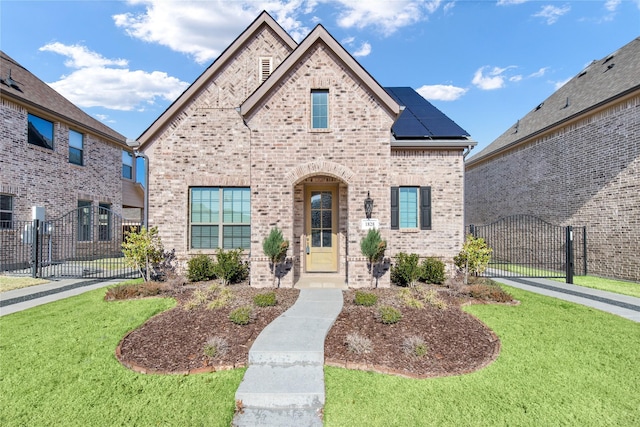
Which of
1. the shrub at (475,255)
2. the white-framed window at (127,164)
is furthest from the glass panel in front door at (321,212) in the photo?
the white-framed window at (127,164)

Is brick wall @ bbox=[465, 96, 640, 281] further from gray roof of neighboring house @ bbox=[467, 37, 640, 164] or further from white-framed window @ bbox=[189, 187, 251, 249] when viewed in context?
white-framed window @ bbox=[189, 187, 251, 249]

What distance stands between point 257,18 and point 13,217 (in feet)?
41.8

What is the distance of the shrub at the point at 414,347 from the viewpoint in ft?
15.3

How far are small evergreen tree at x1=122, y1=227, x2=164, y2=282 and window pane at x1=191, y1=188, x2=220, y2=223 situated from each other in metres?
1.37

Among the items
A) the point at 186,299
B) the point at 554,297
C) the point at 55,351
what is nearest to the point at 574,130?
the point at 554,297

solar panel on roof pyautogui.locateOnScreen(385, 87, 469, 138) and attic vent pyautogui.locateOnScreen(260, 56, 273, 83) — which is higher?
attic vent pyautogui.locateOnScreen(260, 56, 273, 83)

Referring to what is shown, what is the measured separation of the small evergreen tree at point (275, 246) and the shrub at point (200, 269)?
2468 mm

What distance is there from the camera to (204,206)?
34.5ft

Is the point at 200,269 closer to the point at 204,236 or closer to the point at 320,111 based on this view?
the point at 204,236

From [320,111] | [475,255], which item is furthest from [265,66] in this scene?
[475,255]

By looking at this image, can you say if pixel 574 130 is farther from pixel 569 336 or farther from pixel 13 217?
pixel 13 217

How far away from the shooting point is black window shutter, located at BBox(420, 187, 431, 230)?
1048 centimetres

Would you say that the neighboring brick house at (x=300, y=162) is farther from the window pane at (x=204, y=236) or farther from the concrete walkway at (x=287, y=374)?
the concrete walkway at (x=287, y=374)

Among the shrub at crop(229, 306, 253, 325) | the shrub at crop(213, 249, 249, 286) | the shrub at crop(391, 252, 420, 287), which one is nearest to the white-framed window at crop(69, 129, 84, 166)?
the shrub at crop(213, 249, 249, 286)
